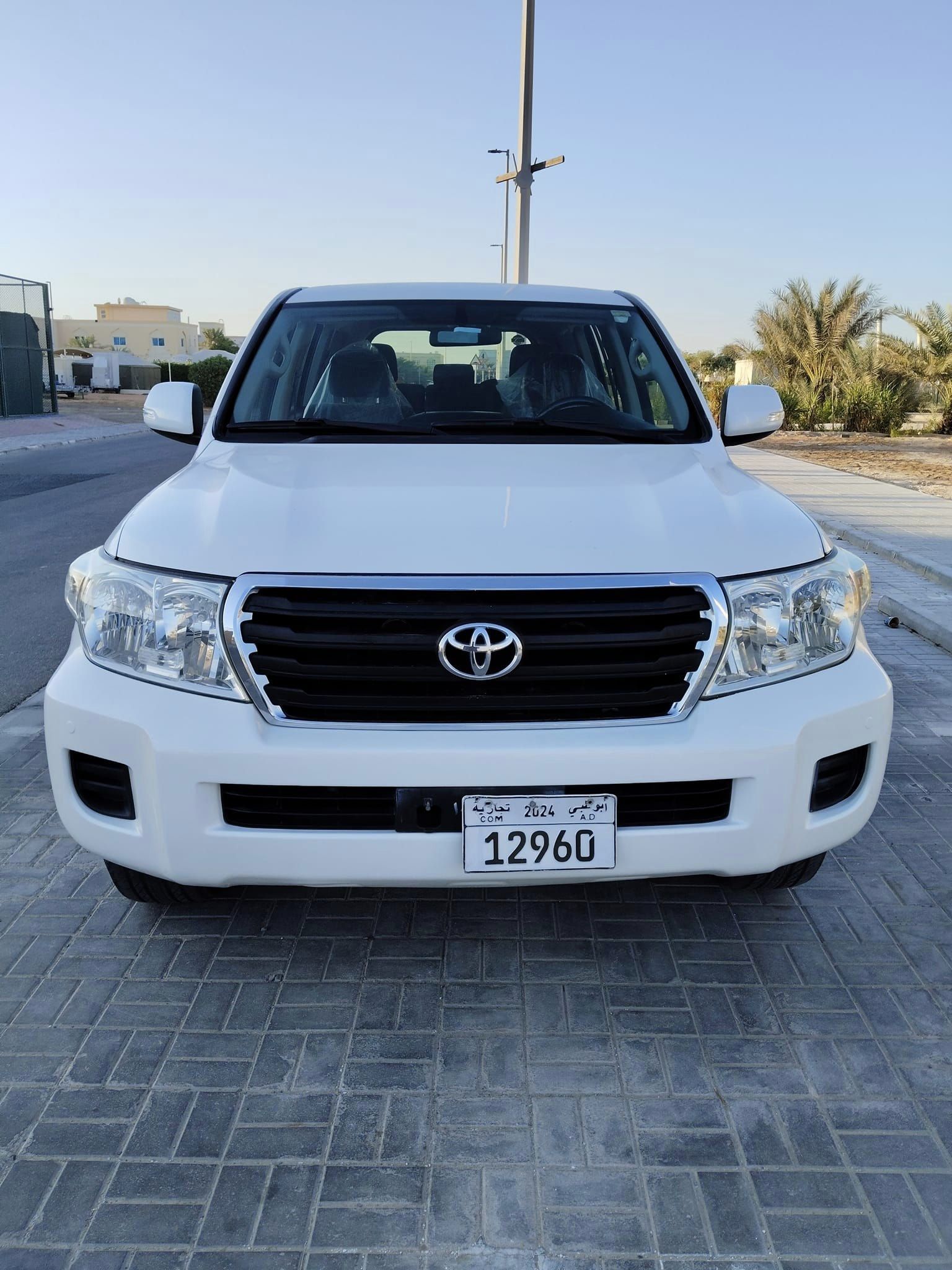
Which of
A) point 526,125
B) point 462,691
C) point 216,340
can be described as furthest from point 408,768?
point 216,340

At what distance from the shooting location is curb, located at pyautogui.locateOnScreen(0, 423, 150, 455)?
20312 mm

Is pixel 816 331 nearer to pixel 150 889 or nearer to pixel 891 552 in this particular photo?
pixel 891 552

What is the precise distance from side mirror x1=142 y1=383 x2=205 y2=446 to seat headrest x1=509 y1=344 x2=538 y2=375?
111cm

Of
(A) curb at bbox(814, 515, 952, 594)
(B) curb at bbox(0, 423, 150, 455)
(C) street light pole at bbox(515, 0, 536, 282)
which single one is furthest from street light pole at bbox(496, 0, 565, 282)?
(B) curb at bbox(0, 423, 150, 455)

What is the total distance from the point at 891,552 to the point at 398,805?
745 cm

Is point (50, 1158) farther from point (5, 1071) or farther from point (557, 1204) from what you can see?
point (557, 1204)

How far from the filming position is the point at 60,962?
280 cm

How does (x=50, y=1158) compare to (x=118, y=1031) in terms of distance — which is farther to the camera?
(x=118, y=1031)

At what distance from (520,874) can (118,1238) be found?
1.04m

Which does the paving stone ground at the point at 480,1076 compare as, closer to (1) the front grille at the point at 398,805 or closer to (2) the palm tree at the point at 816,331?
(1) the front grille at the point at 398,805

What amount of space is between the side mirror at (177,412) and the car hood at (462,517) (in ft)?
2.13

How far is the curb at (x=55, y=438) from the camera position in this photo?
800 inches

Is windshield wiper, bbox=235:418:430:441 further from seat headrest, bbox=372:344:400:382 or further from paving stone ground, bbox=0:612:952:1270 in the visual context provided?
paving stone ground, bbox=0:612:952:1270

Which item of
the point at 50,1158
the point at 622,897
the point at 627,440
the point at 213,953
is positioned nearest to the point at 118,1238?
the point at 50,1158
